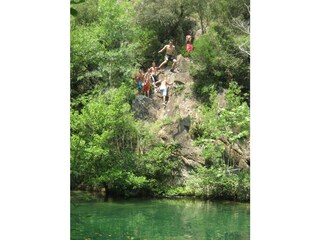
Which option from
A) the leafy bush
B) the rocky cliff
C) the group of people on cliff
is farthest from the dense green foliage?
the group of people on cliff

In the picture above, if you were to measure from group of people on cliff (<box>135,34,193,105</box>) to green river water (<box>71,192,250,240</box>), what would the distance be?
12.8 feet

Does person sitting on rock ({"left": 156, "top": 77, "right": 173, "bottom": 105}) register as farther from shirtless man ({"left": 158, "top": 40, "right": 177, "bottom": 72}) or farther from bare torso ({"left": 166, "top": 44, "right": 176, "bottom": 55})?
bare torso ({"left": 166, "top": 44, "right": 176, "bottom": 55})

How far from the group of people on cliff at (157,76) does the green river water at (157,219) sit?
12.8 feet

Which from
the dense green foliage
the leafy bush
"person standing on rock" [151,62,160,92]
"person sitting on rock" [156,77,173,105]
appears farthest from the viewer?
"person standing on rock" [151,62,160,92]

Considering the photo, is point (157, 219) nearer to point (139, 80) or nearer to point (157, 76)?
point (139, 80)

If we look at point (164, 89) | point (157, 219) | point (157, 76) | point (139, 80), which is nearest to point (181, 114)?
point (164, 89)

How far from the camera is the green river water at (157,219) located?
8477 mm

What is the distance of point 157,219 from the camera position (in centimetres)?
991

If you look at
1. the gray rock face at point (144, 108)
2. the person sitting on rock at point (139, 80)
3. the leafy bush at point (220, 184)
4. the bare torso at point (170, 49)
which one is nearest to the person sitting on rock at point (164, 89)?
the gray rock face at point (144, 108)

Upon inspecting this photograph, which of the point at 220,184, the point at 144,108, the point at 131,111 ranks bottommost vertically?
the point at 220,184

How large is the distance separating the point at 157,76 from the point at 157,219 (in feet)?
21.5

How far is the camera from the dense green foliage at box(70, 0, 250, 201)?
1212 centimetres

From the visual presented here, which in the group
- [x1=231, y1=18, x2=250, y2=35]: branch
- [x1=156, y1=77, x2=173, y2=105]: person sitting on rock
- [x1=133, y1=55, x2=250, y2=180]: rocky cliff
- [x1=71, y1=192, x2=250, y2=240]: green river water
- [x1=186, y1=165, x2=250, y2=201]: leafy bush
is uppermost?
[x1=231, y1=18, x2=250, y2=35]: branch
